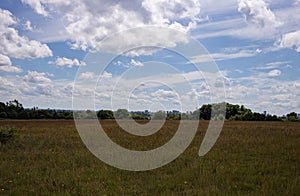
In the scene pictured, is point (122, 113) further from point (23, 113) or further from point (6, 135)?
point (23, 113)

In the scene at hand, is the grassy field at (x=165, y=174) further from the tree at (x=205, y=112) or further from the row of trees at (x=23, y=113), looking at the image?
the tree at (x=205, y=112)

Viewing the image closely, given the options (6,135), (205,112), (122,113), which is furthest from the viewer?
(205,112)

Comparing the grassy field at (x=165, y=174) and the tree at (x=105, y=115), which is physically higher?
the tree at (x=105, y=115)

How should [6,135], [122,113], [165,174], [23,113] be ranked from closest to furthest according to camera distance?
[165,174] → [6,135] → [122,113] → [23,113]

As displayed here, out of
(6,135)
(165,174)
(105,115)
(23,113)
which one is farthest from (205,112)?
(165,174)

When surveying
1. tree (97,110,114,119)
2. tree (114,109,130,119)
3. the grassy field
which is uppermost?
tree (97,110,114,119)

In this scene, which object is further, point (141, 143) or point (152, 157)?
point (141, 143)

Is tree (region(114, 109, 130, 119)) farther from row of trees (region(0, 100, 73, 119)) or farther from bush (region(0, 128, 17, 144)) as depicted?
row of trees (region(0, 100, 73, 119))

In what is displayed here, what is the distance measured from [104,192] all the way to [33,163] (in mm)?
4804

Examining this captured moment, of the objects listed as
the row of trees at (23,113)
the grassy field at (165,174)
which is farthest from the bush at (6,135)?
the row of trees at (23,113)

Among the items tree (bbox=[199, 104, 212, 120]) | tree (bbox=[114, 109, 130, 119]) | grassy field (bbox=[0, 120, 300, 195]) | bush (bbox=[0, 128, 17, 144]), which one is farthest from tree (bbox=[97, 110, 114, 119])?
grassy field (bbox=[0, 120, 300, 195])

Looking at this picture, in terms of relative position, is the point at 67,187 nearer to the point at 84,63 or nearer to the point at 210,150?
the point at 84,63

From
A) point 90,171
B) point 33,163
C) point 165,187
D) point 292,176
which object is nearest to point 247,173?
point 292,176

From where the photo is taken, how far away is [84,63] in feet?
44.1
